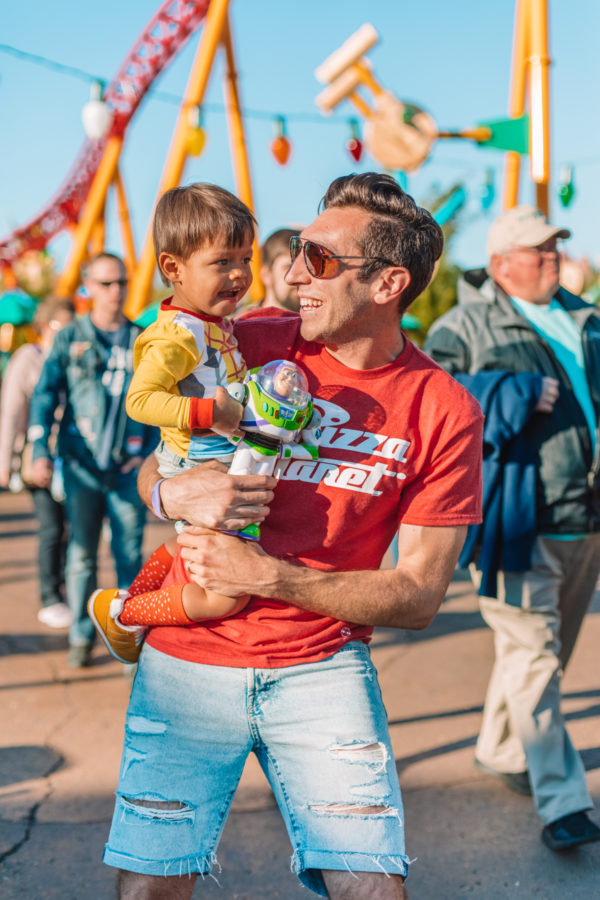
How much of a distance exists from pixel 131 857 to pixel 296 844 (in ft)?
1.08

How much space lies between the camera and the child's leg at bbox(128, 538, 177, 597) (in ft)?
7.07

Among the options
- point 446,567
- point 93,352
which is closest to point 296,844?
point 446,567

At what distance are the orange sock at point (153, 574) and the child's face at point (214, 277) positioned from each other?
63cm

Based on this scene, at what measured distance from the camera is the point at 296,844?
70.5 inches

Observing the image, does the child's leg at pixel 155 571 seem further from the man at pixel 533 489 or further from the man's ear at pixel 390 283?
the man at pixel 533 489

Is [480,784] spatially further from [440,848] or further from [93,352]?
[93,352]

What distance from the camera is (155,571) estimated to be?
219 centimetres

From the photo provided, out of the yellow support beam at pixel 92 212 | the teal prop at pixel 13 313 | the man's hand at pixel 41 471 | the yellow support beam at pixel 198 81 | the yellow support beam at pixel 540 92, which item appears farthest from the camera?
the yellow support beam at pixel 92 212

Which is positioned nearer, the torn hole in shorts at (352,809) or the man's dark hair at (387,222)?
the torn hole in shorts at (352,809)

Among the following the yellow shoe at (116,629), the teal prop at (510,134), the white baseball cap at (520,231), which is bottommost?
the yellow shoe at (116,629)

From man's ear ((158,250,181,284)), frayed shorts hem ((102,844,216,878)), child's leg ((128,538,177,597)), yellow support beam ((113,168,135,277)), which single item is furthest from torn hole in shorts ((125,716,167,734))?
yellow support beam ((113,168,135,277))

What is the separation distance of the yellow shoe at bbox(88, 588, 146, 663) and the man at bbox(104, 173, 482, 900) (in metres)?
0.12

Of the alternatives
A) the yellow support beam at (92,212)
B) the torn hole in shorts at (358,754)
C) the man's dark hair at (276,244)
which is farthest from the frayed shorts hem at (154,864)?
the yellow support beam at (92,212)

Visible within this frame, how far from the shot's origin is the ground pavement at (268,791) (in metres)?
2.94
